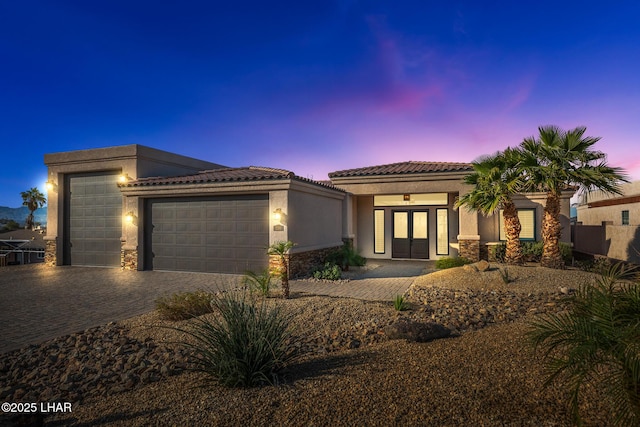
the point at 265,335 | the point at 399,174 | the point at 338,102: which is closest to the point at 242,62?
the point at 338,102

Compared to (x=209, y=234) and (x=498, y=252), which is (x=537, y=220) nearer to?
(x=498, y=252)

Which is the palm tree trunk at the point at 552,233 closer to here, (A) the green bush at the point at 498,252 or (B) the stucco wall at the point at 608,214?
(A) the green bush at the point at 498,252

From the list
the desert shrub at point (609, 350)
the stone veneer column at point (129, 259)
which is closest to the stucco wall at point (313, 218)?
the stone veneer column at point (129, 259)

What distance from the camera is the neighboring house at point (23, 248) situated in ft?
65.8

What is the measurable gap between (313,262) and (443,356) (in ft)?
30.3

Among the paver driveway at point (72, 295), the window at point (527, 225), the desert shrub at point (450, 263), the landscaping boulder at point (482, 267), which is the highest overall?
the window at point (527, 225)

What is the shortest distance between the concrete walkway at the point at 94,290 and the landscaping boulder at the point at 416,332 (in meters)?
3.57

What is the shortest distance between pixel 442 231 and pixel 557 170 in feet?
20.0

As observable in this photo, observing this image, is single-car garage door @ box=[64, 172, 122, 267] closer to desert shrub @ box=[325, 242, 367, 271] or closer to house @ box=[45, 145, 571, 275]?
house @ box=[45, 145, 571, 275]

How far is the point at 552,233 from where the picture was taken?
451 inches

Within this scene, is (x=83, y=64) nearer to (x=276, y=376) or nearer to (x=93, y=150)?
(x=93, y=150)

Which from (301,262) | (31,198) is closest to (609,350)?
(301,262)

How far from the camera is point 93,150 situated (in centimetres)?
1540

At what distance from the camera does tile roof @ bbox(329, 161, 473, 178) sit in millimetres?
14656
